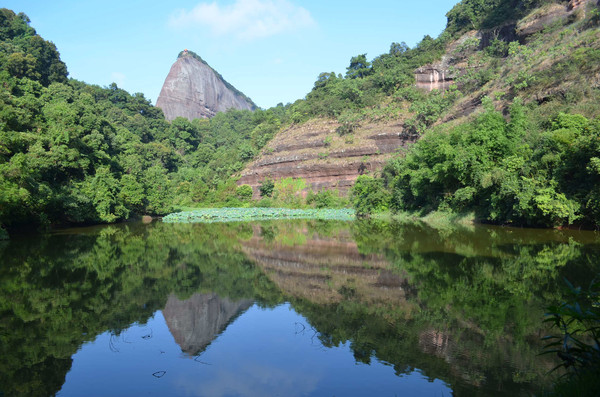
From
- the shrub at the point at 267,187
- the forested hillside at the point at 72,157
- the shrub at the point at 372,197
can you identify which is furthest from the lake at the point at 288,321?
the shrub at the point at 267,187

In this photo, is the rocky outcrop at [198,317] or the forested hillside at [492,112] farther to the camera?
the forested hillside at [492,112]

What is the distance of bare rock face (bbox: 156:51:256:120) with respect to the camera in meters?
127

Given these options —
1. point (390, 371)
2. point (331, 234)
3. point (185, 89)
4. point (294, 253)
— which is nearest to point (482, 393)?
point (390, 371)

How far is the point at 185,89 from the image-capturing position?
422ft

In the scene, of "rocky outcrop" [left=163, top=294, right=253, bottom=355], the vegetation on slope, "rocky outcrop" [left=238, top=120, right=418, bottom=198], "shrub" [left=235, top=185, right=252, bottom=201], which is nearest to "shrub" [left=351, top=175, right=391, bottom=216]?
the vegetation on slope

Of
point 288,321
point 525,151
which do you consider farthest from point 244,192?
point 288,321

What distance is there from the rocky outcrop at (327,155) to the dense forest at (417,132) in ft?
5.47

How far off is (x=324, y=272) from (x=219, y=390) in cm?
835

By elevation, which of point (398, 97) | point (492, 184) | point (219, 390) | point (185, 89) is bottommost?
point (219, 390)

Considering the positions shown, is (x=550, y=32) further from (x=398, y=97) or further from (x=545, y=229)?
(x=545, y=229)

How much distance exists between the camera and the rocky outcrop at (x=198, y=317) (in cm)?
801

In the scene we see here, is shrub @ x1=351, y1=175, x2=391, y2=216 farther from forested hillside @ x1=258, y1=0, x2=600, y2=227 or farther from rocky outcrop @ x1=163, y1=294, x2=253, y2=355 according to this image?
rocky outcrop @ x1=163, y1=294, x2=253, y2=355

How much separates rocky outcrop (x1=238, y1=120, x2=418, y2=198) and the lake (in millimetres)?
34915

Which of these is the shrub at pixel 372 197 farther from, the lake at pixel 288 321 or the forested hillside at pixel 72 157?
the lake at pixel 288 321
